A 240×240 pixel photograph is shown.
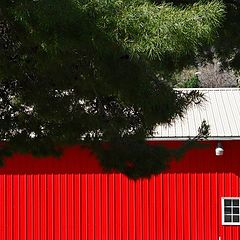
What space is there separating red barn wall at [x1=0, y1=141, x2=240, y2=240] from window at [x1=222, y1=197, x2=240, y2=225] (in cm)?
13

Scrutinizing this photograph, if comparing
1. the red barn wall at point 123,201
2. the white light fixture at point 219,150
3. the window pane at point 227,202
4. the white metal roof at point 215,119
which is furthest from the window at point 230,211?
the white metal roof at point 215,119

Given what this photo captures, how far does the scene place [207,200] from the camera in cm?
2042

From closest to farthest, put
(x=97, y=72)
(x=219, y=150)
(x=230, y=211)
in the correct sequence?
1. (x=97, y=72)
2. (x=219, y=150)
3. (x=230, y=211)

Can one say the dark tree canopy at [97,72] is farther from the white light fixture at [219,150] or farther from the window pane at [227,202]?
the window pane at [227,202]

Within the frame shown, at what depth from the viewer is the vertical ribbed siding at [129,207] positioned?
66.9 feet

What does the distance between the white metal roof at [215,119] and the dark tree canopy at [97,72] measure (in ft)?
24.5

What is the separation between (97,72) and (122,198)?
12.5 metres

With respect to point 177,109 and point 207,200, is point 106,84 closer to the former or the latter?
point 177,109

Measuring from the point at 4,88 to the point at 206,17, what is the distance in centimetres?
431

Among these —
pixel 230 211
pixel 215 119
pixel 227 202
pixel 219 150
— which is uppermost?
pixel 215 119

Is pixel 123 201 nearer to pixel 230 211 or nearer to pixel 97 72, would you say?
pixel 230 211

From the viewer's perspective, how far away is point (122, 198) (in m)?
20.5

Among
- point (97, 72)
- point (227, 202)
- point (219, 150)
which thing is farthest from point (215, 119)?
point (97, 72)

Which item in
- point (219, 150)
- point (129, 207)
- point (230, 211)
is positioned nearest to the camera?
point (219, 150)
